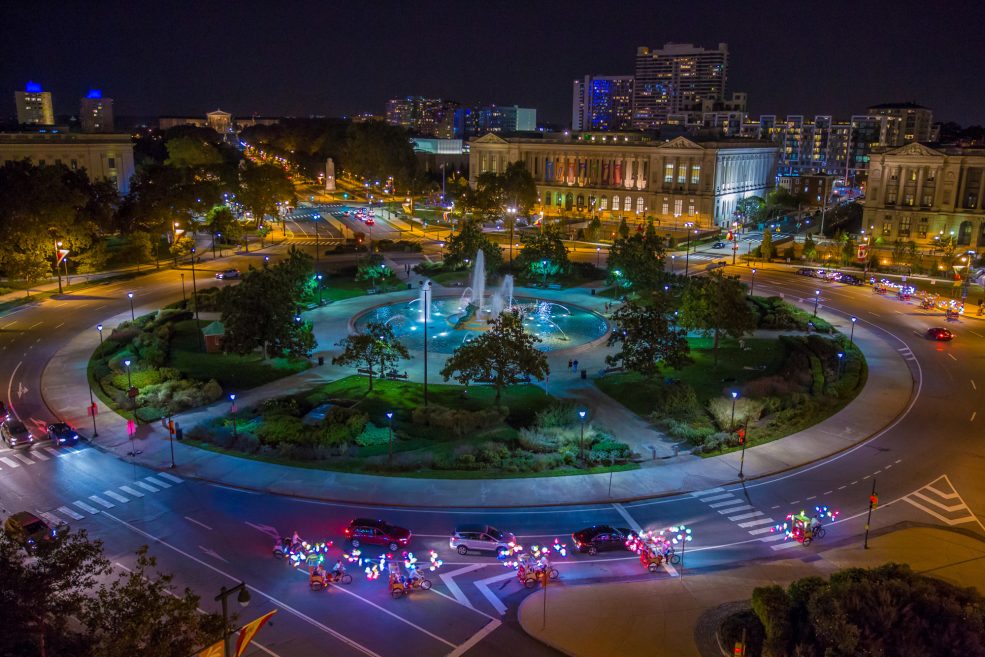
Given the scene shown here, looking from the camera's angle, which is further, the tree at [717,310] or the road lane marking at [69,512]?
the tree at [717,310]

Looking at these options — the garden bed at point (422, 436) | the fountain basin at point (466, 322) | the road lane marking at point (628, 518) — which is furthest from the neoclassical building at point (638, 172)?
the road lane marking at point (628, 518)

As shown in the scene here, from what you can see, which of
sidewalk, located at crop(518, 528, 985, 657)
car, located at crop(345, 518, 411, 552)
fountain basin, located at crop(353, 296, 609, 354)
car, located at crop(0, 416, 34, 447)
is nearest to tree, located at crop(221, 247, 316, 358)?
fountain basin, located at crop(353, 296, 609, 354)

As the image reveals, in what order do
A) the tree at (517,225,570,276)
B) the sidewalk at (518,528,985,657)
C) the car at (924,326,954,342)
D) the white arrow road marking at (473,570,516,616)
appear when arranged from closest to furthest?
the sidewalk at (518,528,985,657) → the white arrow road marking at (473,570,516,616) → the car at (924,326,954,342) → the tree at (517,225,570,276)

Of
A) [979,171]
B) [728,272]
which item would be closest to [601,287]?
[728,272]

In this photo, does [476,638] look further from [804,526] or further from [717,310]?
[717,310]

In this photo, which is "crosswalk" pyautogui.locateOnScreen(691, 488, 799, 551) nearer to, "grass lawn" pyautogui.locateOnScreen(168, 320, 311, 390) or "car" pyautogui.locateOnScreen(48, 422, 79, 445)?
"grass lawn" pyautogui.locateOnScreen(168, 320, 311, 390)

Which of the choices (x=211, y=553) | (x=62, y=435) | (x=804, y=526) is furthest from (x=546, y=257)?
(x=211, y=553)

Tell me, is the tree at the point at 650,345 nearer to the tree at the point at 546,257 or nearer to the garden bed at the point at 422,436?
the garden bed at the point at 422,436
